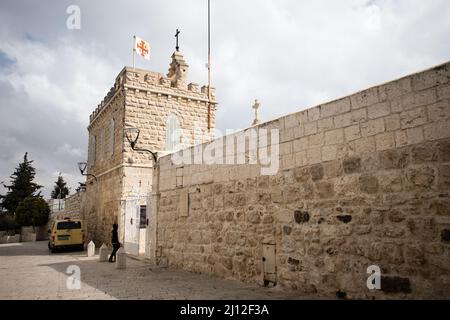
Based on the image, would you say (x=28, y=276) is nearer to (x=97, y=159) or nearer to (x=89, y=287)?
(x=89, y=287)

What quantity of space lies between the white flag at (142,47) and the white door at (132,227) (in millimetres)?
8090

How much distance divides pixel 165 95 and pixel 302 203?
1276 centimetres

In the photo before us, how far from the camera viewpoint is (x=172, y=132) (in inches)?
674

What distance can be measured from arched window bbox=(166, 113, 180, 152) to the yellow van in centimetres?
589

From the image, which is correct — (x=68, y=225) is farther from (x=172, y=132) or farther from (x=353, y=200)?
→ (x=353, y=200)

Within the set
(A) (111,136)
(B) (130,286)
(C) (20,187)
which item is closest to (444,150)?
(B) (130,286)

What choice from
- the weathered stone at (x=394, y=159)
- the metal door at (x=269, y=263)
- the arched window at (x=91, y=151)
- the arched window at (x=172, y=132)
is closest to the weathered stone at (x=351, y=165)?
the weathered stone at (x=394, y=159)

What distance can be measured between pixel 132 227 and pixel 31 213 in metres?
20.1

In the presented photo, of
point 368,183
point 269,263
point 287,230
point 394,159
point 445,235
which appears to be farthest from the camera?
point 269,263

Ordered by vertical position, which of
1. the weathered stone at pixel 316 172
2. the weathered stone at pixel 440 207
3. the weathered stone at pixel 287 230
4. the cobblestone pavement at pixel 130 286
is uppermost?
the weathered stone at pixel 316 172

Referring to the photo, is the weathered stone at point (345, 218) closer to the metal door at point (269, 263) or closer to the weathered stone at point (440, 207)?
→ the weathered stone at point (440, 207)

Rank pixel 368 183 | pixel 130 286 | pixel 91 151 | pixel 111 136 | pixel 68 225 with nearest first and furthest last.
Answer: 1. pixel 368 183
2. pixel 130 286
3. pixel 68 225
4. pixel 111 136
5. pixel 91 151

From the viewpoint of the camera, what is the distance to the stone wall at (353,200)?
4.25 metres

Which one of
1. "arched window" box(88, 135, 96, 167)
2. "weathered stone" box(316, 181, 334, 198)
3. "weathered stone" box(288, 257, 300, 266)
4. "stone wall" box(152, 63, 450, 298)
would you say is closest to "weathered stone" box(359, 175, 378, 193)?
"stone wall" box(152, 63, 450, 298)
